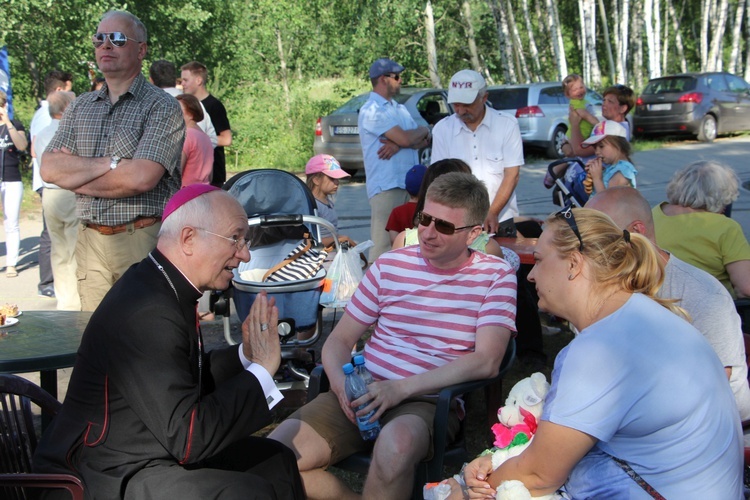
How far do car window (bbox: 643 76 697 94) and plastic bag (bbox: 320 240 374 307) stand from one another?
1661 centimetres

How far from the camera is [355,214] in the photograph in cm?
1159

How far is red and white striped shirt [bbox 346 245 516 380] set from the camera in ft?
11.7

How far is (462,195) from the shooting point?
12.3 ft

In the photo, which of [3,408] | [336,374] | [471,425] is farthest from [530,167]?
[3,408]

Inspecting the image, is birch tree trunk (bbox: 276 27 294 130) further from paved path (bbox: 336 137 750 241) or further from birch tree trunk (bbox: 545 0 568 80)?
birch tree trunk (bbox: 545 0 568 80)

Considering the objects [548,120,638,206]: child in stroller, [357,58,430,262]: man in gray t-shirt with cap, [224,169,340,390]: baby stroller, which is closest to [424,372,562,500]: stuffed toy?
[224,169,340,390]: baby stroller

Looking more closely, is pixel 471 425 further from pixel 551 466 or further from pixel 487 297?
pixel 551 466

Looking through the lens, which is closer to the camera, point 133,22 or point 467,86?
point 133,22

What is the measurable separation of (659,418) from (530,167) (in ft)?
46.9

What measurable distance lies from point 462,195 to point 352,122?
10823mm

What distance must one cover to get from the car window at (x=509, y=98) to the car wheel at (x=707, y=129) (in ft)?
16.3

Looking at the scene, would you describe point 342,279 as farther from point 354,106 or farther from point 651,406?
point 354,106

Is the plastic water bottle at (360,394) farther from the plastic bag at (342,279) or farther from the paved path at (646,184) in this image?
the paved path at (646,184)

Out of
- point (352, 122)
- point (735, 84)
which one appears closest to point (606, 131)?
point (352, 122)
